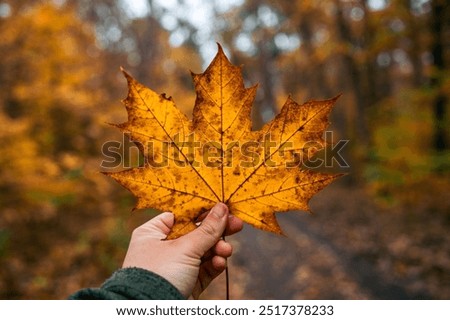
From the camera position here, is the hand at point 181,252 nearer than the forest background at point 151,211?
Yes

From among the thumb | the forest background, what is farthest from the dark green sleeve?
the forest background

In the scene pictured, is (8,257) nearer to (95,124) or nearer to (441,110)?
(95,124)

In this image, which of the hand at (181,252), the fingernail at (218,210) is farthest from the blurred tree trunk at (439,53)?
the fingernail at (218,210)

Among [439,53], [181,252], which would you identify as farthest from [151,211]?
[439,53]

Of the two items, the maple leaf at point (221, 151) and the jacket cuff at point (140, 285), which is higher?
the maple leaf at point (221, 151)

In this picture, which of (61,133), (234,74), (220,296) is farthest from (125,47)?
(234,74)

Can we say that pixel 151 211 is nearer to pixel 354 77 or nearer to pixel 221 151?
pixel 221 151

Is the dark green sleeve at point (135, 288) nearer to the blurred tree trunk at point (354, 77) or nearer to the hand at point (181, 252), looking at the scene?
the hand at point (181, 252)

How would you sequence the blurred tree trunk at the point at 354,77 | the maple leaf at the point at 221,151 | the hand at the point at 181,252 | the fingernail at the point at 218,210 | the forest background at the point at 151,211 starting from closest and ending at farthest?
1. the maple leaf at the point at 221,151
2. the fingernail at the point at 218,210
3. the hand at the point at 181,252
4. the forest background at the point at 151,211
5. the blurred tree trunk at the point at 354,77
